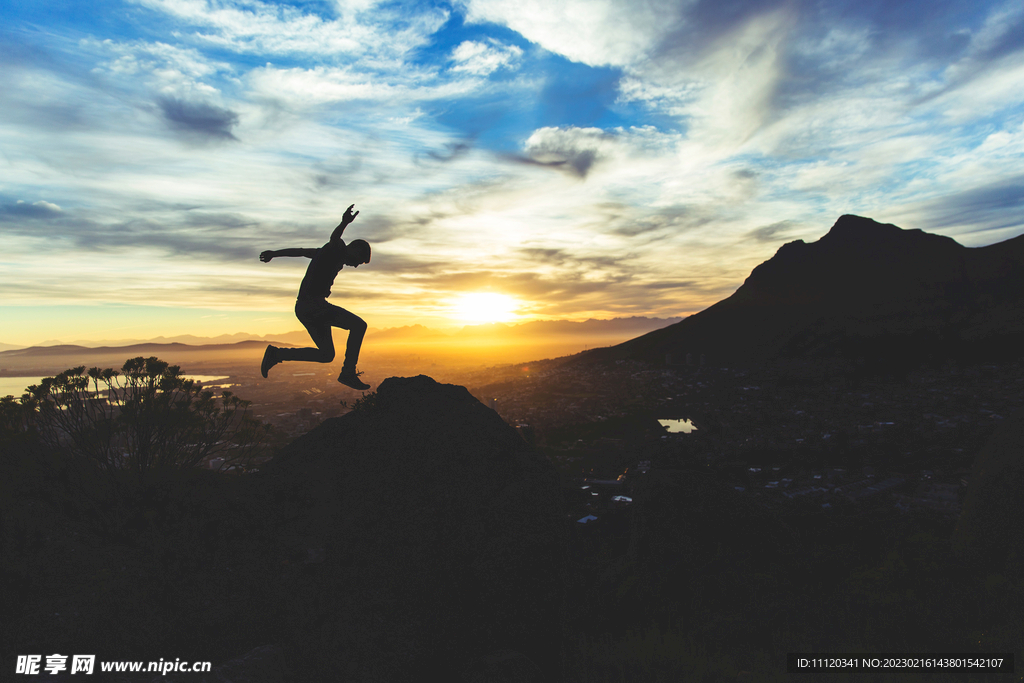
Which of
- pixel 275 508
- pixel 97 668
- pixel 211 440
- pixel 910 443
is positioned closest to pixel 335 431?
pixel 275 508

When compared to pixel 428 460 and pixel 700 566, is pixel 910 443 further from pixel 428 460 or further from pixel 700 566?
pixel 428 460

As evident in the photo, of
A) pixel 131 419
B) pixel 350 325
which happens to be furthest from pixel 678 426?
pixel 131 419

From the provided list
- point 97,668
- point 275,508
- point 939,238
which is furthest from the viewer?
point 939,238

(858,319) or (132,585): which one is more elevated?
(858,319)

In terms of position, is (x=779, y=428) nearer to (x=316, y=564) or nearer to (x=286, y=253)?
(x=316, y=564)

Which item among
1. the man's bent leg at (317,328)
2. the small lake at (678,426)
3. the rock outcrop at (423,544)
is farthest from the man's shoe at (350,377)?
the small lake at (678,426)

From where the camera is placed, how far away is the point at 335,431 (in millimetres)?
6793

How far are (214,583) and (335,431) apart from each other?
2588mm

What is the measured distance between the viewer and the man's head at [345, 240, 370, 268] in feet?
19.9

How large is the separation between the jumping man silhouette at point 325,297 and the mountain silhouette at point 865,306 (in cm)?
4803

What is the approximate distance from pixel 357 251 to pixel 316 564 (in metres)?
3.85

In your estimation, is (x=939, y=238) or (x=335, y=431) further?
(x=939, y=238)

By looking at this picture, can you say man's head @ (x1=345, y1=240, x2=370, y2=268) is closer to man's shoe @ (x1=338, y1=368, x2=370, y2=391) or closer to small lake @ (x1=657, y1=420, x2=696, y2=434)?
man's shoe @ (x1=338, y1=368, x2=370, y2=391)

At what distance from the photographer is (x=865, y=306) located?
52625mm
